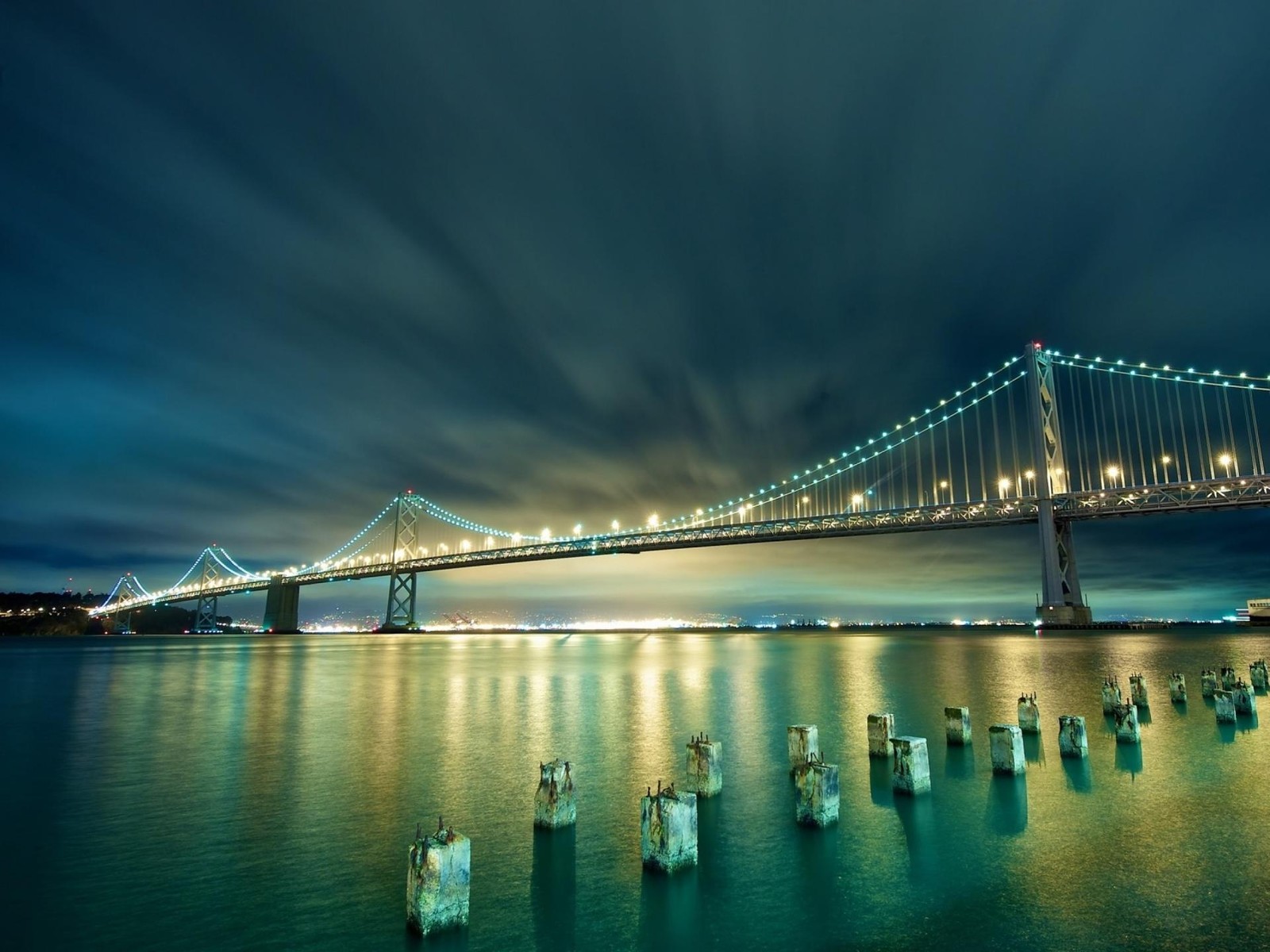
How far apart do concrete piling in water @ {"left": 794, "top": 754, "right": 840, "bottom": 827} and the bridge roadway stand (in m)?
58.0

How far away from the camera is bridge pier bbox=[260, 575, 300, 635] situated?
306ft

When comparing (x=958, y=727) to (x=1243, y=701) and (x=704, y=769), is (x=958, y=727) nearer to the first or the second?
(x=704, y=769)

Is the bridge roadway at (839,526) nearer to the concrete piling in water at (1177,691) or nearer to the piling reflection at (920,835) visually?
the concrete piling in water at (1177,691)

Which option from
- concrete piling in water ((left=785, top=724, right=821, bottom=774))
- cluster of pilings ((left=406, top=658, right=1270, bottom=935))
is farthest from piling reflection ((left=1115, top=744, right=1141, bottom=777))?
concrete piling in water ((left=785, top=724, right=821, bottom=774))

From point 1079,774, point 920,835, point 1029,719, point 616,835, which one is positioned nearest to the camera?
point 920,835

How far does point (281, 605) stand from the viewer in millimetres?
96250

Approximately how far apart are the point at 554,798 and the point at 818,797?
10.1ft

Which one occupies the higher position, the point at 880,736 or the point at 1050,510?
the point at 1050,510

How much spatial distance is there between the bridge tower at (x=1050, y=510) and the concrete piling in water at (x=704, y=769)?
55.4 m

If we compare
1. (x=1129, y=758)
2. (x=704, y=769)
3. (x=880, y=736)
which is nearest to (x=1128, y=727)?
(x=1129, y=758)

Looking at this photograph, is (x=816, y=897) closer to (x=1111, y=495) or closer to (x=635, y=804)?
(x=635, y=804)

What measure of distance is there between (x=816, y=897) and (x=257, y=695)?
23119 mm

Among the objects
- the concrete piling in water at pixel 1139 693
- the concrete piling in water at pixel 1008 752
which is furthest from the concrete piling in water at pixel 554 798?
the concrete piling in water at pixel 1139 693

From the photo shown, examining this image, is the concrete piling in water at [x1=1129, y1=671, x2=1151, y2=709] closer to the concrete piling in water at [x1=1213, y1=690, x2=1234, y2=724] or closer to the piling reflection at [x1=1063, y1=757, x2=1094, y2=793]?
the concrete piling in water at [x1=1213, y1=690, x2=1234, y2=724]
